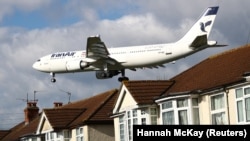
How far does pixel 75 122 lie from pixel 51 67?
64.4 ft

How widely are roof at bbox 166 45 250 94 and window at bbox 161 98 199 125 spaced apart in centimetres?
80

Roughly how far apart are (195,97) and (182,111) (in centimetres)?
96

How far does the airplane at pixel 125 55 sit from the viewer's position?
57.8 m

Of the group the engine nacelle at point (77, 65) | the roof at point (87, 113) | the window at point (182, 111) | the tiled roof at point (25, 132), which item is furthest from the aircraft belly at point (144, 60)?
the window at point (182, 111)

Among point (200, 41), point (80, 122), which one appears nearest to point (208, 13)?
point (200, 41)

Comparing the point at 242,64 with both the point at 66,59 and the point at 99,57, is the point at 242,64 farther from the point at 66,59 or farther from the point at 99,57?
the point at 66,59

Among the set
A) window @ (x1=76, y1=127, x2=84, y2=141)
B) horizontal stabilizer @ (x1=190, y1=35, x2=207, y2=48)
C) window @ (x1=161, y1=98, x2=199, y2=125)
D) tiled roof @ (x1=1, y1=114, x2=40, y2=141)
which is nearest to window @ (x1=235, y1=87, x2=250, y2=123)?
window @ (x1=161, y1=98, x2=199, y2=125)

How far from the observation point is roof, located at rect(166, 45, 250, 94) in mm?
32531

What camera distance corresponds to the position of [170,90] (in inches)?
1475

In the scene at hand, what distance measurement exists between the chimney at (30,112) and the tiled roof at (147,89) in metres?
27.2

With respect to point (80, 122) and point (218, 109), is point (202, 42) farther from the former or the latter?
point (218, 109)

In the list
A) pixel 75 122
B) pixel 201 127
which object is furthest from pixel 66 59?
pixel 201 127

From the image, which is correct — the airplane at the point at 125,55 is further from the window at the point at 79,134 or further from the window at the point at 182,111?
the window at the point at 182,111

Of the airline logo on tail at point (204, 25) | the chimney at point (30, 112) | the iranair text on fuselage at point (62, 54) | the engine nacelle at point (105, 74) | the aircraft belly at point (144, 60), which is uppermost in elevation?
the airline logo on tail at point (204, 25)
